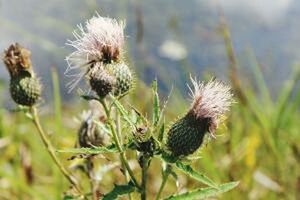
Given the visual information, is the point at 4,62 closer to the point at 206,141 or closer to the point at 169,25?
the point at 206,141

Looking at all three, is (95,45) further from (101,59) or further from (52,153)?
(52,153)

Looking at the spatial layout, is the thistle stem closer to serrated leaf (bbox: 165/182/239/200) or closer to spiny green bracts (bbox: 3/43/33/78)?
spiny green bracts (bbox: 3/43/33/78)

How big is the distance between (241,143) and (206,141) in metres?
3.04

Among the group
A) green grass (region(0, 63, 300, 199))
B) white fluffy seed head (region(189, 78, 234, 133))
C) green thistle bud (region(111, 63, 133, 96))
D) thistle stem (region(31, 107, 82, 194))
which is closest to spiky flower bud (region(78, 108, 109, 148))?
thistle stem (region(31, 107, 82, 194))

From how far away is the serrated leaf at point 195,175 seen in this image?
1544 millimetres

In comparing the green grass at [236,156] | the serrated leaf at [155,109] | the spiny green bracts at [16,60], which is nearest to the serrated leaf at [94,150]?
the serrated leaf at [155,109]

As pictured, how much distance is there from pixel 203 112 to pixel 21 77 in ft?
2.60

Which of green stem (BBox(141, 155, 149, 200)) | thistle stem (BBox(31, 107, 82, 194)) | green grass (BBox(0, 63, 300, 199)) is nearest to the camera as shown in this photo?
green stem (BBox(141, 155, 149, 200))

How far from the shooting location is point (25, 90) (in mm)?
2189

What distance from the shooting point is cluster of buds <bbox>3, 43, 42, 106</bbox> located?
87.0 inches

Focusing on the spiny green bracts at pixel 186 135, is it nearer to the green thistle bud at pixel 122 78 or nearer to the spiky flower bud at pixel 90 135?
the green thistle bud at pixel 122 78

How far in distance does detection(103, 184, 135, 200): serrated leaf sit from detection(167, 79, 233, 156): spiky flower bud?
6.7 inches

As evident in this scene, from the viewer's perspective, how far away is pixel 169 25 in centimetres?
548

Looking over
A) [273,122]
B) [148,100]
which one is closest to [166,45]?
[148,100]
